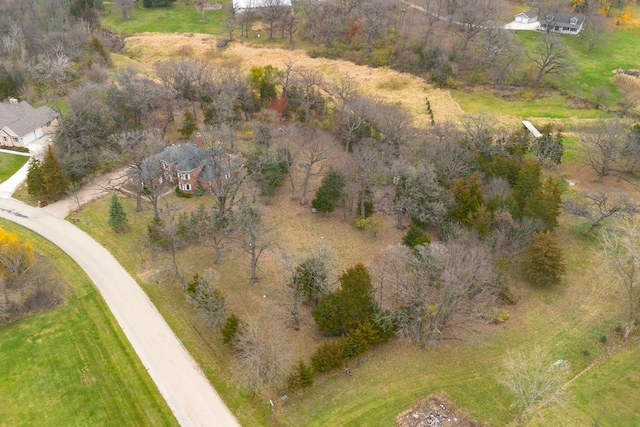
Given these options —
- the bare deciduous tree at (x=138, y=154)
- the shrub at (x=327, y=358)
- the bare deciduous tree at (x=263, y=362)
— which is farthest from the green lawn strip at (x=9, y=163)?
the shrub at (x=327, y=358)

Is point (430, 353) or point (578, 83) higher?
point (578, 83)

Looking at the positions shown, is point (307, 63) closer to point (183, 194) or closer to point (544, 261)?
point (183, 194)

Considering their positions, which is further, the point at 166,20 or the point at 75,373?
the point at 166,20

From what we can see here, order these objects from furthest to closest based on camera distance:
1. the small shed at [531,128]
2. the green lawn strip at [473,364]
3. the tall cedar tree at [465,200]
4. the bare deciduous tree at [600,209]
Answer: the small shed at [531,128], the bare deciduous tree at [600,209], the tall cedar tree at [465,200], the green lawn strip at [473,364]

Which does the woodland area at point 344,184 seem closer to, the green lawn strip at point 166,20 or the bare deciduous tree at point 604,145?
the bare deciduous tree at point 604,145

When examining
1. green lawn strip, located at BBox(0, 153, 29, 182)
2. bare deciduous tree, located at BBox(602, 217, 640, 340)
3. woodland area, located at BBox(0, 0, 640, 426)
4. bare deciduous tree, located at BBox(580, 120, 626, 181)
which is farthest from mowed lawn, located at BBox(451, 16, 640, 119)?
green lawn strip, located at BBox(0, 153, 29, 182)

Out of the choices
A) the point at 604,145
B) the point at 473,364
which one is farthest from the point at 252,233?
the point at 604,145

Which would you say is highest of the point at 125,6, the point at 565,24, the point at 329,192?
the point at 565,24
